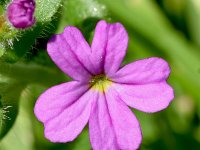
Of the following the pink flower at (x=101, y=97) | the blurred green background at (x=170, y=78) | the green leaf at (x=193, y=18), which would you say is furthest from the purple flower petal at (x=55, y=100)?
the green leaf at (x=193, y=18)

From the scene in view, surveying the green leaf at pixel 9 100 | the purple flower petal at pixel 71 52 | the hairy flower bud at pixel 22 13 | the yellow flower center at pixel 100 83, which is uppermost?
the hairy flower bud at pixel 22 13

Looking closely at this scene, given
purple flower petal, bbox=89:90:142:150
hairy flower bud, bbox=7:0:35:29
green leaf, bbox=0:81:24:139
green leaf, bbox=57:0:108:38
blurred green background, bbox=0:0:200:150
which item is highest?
hairy flower bud, bbox=7:0:35:29

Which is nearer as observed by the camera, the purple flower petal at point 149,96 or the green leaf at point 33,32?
the purple flower petal at point 149,96

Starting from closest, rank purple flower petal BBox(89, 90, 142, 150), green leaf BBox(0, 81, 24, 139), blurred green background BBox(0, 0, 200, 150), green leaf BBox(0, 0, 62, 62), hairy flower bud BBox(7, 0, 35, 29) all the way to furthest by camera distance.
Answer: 1. hairy flower bud BBox(7, 0, 35, 29)
2. purple flower petal BBox(89, 90, 142, 150)
3. green leaf BBox(0, 0, 62, 62)
4. green leaf BBox(0, 81, 24, 139)
5. blurred green background BBox(0, 0, 200, 150)

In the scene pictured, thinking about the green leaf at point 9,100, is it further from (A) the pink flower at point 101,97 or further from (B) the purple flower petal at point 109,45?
(B) the purple flower petal at point 109,45

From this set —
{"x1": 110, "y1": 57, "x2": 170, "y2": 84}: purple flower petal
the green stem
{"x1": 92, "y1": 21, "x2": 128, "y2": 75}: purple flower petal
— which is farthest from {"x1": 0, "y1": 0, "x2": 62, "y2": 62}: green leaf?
{"x1": 110, "y1": 57, "x2": 170, "y2": 84}: purple flower petal

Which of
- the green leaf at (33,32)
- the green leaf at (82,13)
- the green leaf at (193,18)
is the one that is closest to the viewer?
the green leaf at (33,32)

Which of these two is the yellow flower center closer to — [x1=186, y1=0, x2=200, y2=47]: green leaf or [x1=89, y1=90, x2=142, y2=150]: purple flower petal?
[x1=89, y1=90, x2=142, y2=150]: purple flower petal
